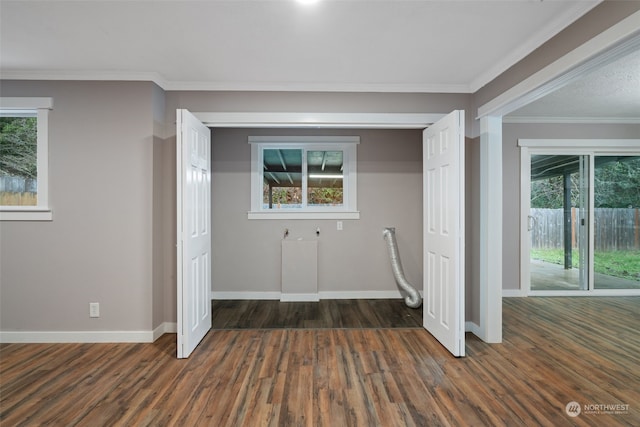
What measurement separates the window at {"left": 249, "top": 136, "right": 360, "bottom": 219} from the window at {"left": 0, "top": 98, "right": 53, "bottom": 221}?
2230mm

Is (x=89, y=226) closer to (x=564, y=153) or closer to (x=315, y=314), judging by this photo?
(x=315, y=314)

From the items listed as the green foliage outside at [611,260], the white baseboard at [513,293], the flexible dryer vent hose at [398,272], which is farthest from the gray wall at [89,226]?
the green foliage outside at [611,260]

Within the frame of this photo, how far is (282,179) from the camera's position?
4688 mm

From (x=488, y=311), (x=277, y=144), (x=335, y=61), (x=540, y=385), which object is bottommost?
(x=540, y=385)

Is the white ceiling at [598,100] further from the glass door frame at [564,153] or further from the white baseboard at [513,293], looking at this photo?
the white baseboard at [513,293]

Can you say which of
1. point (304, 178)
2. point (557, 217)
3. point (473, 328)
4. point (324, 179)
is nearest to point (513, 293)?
point (557, 217)

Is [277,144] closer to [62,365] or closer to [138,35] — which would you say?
[138,35]

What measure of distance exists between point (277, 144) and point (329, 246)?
163cm

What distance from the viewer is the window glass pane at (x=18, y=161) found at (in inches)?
124

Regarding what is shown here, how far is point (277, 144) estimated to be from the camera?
4.53 m

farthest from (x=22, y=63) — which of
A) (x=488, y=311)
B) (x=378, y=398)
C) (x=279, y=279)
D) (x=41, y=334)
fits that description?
(x=488, y=311)

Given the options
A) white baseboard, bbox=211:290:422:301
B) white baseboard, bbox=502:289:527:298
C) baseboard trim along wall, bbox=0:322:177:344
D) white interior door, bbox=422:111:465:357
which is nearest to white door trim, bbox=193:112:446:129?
white interior door, bbox=422:111:465:357

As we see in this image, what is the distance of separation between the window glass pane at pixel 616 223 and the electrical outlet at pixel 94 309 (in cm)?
645

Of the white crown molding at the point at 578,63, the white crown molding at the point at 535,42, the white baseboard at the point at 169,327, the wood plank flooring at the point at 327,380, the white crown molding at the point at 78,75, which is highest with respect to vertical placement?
the white crown molding at the point at 78,75
